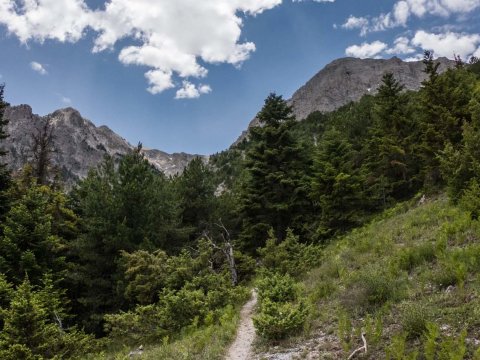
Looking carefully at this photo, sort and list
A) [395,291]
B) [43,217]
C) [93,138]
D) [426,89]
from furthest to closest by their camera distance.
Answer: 1. [93,138]
2. [426,89]
3. [43,217]
4. [395,291]

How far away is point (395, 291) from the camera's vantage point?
866cm

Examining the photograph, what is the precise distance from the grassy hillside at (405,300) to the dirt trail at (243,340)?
52cm

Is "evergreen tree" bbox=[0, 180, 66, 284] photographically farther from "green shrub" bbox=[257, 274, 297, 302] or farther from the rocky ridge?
the rocky ridge

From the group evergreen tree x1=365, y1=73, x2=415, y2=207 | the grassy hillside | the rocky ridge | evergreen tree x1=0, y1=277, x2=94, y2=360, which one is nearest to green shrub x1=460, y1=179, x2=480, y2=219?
the grassy hillside

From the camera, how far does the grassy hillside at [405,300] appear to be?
6375 millimetres

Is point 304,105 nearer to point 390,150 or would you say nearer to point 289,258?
point 390,150

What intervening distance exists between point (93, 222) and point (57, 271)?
10.7 feet

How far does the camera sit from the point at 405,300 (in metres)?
8.24

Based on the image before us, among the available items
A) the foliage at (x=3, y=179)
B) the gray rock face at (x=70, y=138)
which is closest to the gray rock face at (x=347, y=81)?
the gray rock face at (x=70, y=138)

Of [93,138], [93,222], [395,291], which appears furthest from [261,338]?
[93,138]

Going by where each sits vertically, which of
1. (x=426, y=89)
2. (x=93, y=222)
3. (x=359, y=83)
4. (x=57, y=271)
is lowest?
(x=57, y=271)

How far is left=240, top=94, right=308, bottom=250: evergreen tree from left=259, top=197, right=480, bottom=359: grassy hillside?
475 inches

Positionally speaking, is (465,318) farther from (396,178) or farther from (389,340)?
(396,178)

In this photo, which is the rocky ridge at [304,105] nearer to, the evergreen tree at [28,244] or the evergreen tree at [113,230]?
the evergreen tree at [113,230]
